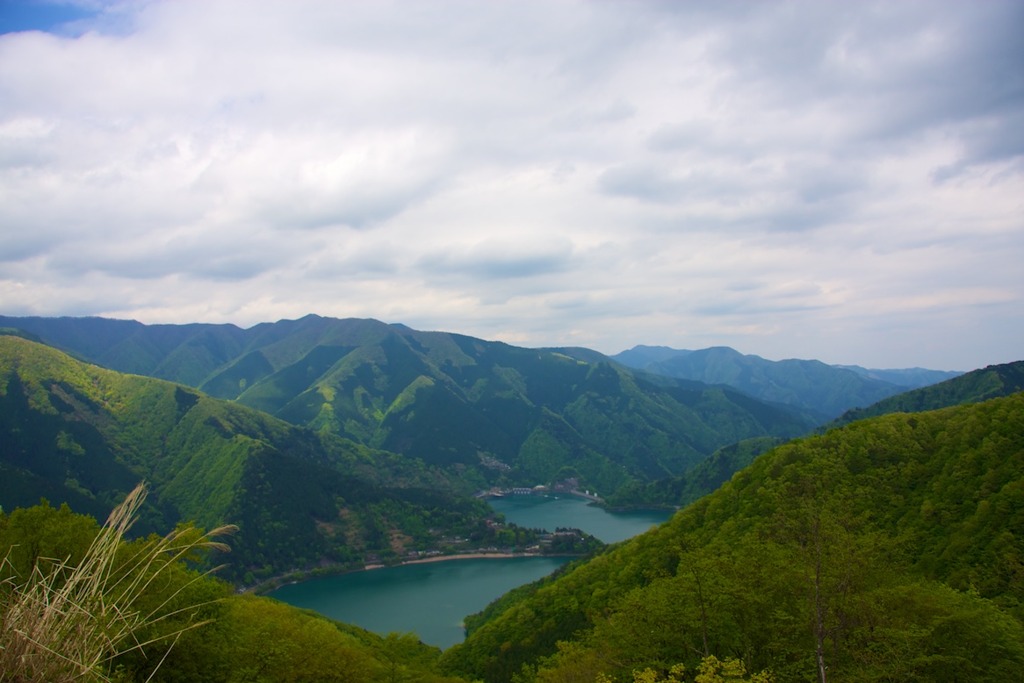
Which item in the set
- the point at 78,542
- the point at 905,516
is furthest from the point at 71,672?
the point at 905,516

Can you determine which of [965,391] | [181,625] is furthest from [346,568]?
[965,391]

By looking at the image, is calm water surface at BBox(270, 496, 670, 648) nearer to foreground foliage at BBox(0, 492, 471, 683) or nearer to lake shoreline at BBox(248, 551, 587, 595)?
lake shoreline at BBox(248, 551, 587, 595)

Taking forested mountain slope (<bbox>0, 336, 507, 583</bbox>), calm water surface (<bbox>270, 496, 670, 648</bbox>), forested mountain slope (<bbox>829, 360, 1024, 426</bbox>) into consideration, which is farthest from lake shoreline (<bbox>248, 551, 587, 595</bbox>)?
forested mountain slope (<bbox>829, 360, 1024, 426</bbox>)

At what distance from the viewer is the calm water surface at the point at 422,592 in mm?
96312

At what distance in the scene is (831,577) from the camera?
18203 millimetres

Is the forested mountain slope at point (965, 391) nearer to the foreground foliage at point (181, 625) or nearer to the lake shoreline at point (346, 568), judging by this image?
the lake shoreline at point (346, 568)

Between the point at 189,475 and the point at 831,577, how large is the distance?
172 m

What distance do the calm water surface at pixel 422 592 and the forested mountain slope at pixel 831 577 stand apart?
43.6 metres

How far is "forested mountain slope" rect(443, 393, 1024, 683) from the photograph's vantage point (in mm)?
16391

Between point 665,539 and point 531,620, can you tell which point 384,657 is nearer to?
point 531,620

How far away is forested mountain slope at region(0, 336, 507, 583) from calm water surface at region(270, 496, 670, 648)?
12.1 metres

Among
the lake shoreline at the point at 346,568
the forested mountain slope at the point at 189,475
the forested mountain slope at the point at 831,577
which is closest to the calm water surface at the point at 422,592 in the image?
the lake shoreline at the point at 346,568

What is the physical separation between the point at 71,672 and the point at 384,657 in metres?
30.0

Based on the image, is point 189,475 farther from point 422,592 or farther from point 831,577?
point 831,577
